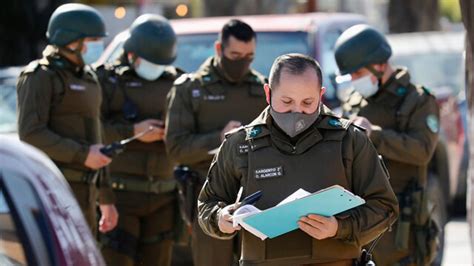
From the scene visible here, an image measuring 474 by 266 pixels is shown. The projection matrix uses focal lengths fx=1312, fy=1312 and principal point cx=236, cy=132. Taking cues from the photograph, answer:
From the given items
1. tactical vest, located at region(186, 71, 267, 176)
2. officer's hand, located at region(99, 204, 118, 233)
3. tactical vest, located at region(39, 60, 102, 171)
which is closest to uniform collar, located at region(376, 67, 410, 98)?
tactical vest, located at region(186, 71, 267, 176)

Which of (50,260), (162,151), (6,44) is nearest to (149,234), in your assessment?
(162,151)

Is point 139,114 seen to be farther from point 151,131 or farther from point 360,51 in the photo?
point 360,51

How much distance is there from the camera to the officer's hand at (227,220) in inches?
201

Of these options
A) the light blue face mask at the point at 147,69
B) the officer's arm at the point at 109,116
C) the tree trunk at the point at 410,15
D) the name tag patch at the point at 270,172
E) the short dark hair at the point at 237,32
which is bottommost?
the tree trunk at the point at 410,15

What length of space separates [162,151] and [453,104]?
492 centimetres

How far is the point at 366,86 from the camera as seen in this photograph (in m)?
7.66

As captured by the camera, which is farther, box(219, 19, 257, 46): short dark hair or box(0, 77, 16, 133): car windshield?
box(0, 77, 16, 133): car windshield

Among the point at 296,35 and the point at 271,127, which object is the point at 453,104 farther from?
the point at 271,127

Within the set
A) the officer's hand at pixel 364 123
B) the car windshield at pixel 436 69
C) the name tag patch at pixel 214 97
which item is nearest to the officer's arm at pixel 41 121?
the name tag patch at pixel 214 97

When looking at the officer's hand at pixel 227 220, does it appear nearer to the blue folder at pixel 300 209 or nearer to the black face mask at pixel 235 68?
the blue folder at pixel 300 209

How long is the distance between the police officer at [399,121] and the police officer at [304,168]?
226cm

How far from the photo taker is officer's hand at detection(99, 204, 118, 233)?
8086mm

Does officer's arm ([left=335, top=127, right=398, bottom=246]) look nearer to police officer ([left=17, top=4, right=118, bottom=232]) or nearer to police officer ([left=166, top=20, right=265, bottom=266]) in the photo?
police officer ([left=166, top=20, right=265, bottom=266])

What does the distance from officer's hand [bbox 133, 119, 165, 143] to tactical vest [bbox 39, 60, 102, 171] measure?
1.51 ft
